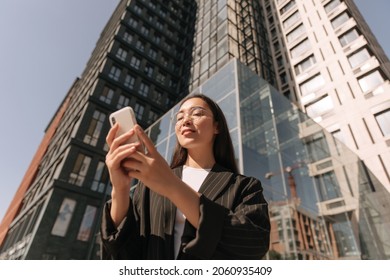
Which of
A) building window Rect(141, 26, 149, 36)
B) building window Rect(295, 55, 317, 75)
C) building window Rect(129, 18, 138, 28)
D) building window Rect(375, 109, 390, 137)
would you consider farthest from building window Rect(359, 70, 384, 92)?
building window Rect(129, 18, 138, 28)

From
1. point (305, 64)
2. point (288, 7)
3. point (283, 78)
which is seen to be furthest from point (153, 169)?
point (288, 7)

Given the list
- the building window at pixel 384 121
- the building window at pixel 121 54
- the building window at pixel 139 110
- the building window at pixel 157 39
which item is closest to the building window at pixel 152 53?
the building window at pixel 157 39

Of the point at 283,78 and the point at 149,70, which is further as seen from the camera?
the point at 149,70

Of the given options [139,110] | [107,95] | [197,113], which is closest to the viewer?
[197,113]

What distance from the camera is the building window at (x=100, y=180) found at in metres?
18.7

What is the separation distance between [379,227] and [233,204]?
15051 millimetres

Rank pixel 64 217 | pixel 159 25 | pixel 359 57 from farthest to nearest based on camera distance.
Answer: pixel 159 25, pixel 359 57, pixel 64 217

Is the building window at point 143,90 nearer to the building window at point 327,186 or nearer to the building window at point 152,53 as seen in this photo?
the building window at point 152,53

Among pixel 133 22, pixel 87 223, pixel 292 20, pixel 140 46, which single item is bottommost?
pixel 87 223

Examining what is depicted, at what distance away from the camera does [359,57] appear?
18.9 m

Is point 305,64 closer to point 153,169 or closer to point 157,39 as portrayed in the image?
point 157,39

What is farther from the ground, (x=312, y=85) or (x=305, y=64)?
(x=305, y=64)

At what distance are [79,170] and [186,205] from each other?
66.6 feet

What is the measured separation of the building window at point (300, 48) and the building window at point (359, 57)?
4.89 m
